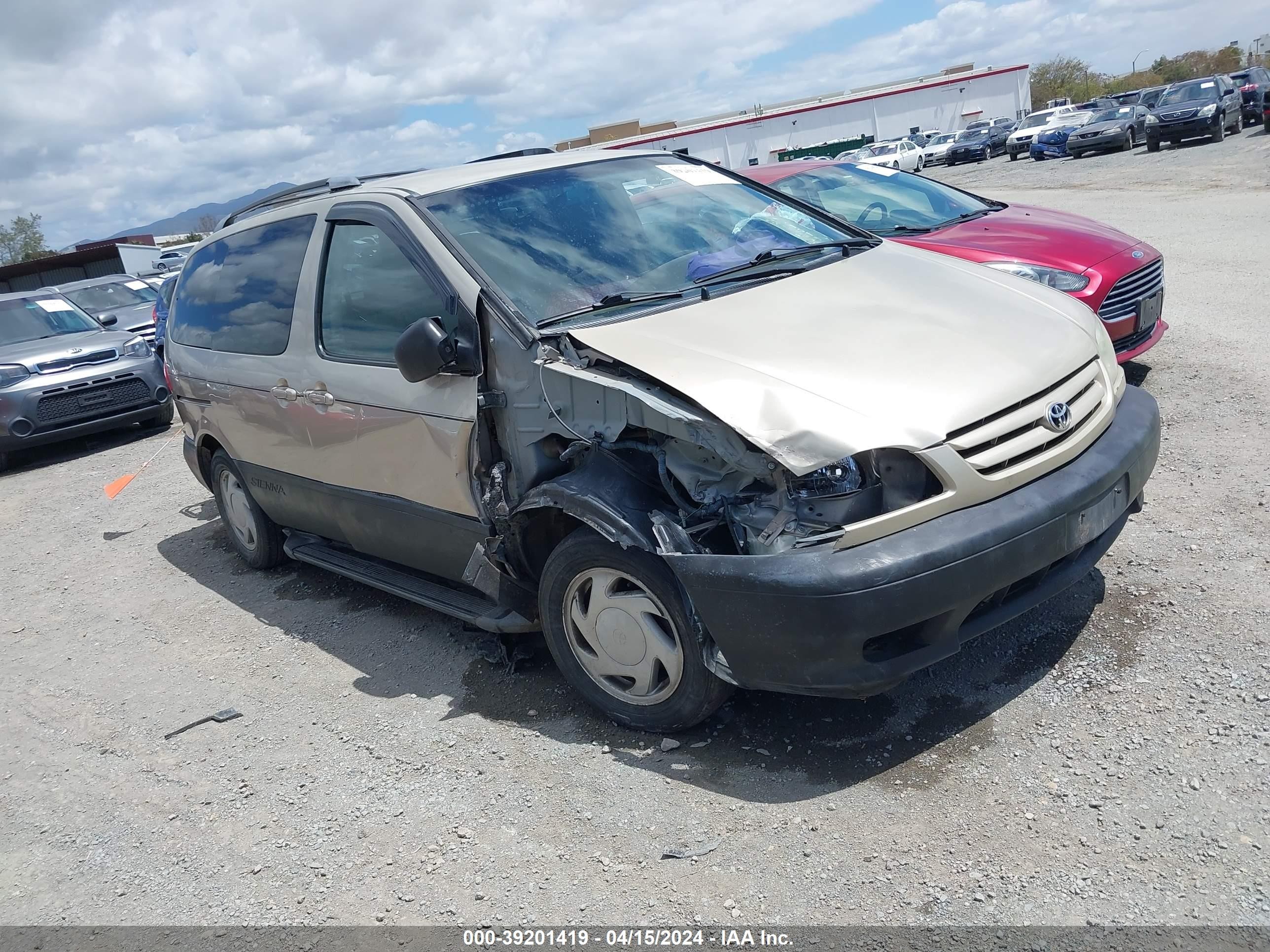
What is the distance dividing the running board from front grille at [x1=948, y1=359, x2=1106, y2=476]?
1.83 metres

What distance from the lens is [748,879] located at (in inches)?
111

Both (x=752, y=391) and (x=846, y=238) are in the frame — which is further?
(x=846, y=238)

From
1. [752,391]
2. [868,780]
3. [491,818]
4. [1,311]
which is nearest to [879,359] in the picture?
[752,391]

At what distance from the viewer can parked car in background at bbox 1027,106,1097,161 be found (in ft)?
116

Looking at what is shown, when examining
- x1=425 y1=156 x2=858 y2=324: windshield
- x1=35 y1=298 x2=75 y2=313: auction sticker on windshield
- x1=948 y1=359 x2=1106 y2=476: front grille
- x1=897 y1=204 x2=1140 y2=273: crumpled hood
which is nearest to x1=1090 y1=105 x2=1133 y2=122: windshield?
x1=897 y1=204 x2=1140 y2=273: crumpled hood

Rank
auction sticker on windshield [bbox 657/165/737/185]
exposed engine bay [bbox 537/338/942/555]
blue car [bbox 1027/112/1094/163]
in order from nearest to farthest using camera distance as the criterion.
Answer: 1. exposed engine bay [bbox 537/338/942/555]
2. auction sticker on windshield [bbox 657/165/737/185]
3. blue car [bbox 1027/112/1094/163]

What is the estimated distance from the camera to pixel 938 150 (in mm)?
48000

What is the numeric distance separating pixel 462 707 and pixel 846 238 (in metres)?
2.71

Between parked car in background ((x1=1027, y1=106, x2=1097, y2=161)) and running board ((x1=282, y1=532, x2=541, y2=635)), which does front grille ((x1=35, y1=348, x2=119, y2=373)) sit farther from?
parked car in background ((x1=1027, y1=106, x2=1097, y2=161))

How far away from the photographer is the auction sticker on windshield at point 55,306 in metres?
11.9

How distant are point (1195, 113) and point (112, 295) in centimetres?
2754

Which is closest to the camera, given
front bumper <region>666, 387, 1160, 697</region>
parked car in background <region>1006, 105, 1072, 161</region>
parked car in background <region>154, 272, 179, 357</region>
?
front bumper <region>666, 387, 1160, 697</region>

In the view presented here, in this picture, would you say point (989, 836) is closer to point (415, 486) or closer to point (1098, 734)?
point (1098, 734)

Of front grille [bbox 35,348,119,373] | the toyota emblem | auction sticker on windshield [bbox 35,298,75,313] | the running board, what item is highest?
auction sticker on windshield [bbox 35,298,75,313]
